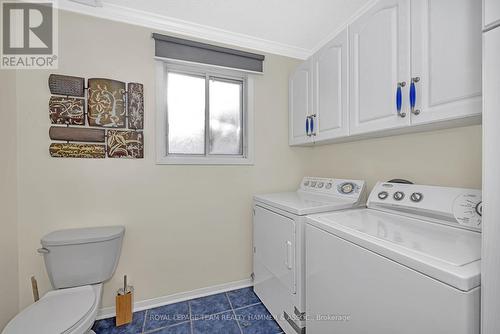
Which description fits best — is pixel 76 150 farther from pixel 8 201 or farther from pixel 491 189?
pixel 491 189

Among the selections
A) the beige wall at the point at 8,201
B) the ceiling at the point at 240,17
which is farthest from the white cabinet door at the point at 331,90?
the beige wall at the point at 8,201

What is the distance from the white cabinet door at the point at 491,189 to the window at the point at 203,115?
1.63 metres

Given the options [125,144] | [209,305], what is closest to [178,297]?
[209,305]

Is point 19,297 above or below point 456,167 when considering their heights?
below

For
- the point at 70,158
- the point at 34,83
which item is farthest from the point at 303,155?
the point at 34,83

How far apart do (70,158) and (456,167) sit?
2526mm

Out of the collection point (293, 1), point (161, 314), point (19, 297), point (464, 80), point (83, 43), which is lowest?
point (161, 314)

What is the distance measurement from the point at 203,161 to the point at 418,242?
5.18 feet

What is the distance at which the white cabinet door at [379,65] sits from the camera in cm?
111

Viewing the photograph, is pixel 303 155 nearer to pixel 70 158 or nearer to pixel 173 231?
pixel 173 231

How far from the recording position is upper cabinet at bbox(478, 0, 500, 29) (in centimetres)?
61

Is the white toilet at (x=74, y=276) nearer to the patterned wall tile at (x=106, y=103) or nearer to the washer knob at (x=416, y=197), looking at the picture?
the patterned wall tile at (x=106, y=103)

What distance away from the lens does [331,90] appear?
5.29ft

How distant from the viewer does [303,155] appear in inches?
91.5
